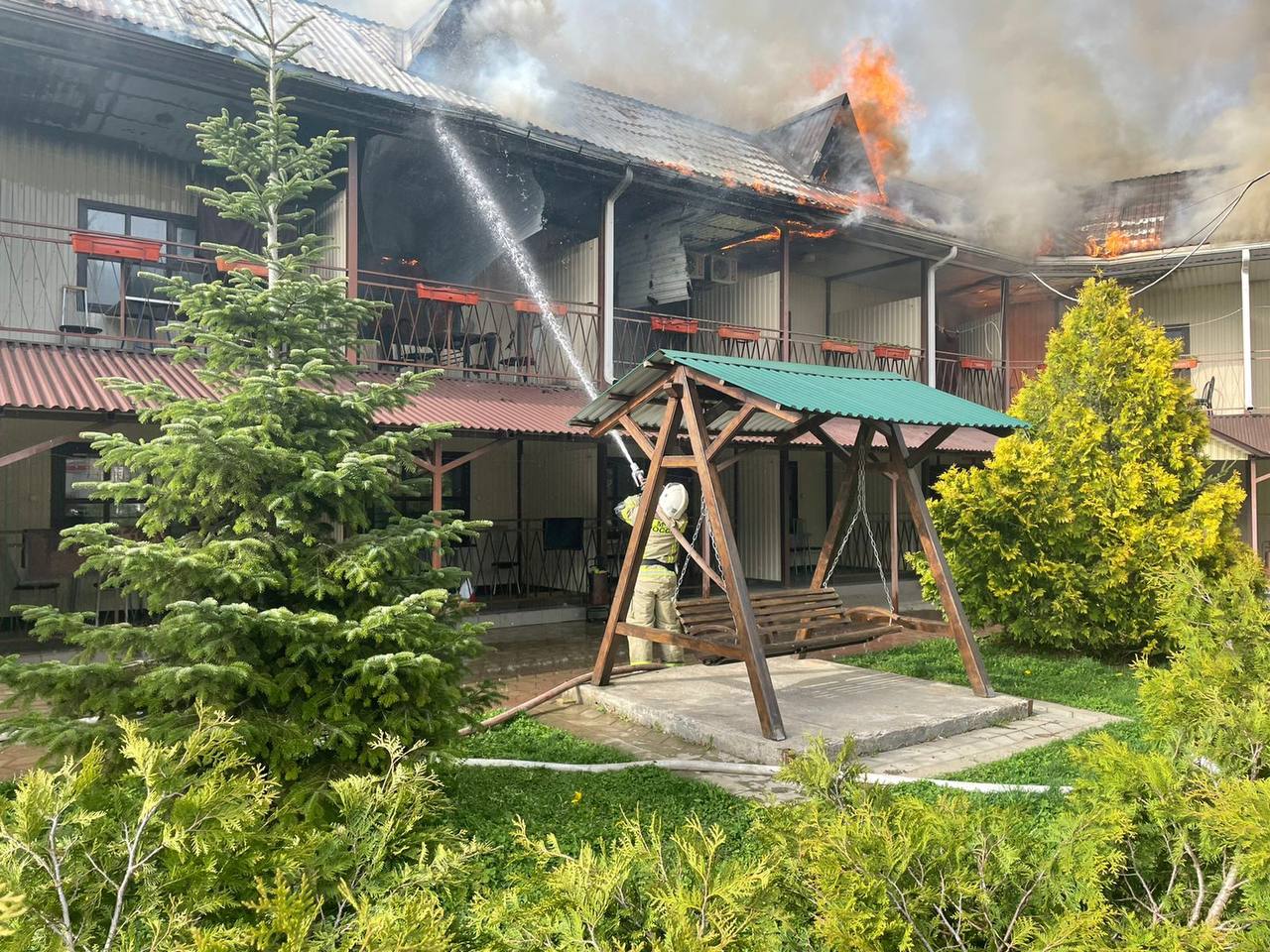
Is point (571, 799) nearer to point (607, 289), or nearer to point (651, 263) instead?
point (607, 289)

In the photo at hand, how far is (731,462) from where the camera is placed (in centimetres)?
722

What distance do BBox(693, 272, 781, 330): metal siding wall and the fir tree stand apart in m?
10.6

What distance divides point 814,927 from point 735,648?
Result: 13.1ft

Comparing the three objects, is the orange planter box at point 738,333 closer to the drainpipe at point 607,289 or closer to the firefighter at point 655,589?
the drainpipe at point 607,289

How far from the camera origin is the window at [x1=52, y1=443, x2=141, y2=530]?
10.5 m

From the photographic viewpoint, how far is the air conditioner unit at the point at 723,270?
594 inches

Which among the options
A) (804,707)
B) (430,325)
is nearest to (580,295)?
(430,325)

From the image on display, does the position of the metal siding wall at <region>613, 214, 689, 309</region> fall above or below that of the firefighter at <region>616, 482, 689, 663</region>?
above

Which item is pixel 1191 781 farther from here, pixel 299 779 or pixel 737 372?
pixel 737 372

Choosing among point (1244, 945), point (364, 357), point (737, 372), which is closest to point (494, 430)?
point (364, 357)

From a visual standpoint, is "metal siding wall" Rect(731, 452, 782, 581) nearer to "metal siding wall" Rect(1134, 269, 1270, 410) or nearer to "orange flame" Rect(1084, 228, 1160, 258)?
"orange flame" Rect(1084, 228, 1160, 258)

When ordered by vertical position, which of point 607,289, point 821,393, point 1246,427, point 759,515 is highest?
point 607,289

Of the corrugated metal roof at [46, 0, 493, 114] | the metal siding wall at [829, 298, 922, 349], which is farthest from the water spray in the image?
the metal siding wall at [829, 298, 922, 349]

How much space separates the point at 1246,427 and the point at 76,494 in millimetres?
19275
